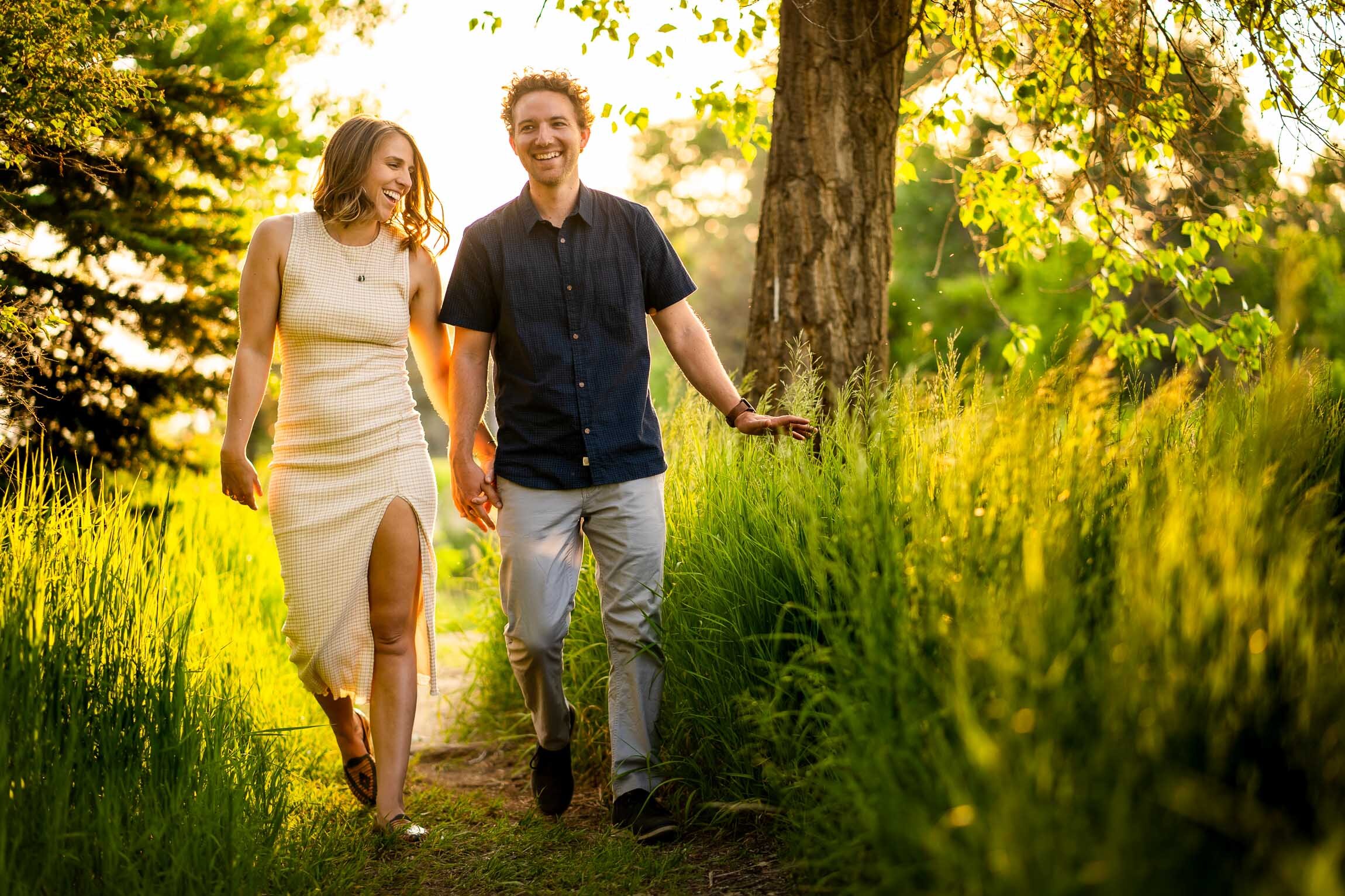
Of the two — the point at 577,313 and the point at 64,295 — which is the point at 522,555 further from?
the point at 64,295

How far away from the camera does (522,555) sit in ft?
11.4

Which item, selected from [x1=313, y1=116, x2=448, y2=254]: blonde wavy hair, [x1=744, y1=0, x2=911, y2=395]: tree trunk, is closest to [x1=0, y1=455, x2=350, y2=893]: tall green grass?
[x1=313, y1=116, x2=448, y2=254]: blonde wavy hair

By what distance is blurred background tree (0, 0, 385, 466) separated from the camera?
18.0 feet

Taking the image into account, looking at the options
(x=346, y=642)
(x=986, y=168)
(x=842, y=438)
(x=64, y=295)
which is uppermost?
(x=986, y=168)

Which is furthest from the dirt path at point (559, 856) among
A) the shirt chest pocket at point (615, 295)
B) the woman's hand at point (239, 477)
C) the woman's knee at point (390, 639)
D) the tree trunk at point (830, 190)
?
the tree trunk at point (830, 190)

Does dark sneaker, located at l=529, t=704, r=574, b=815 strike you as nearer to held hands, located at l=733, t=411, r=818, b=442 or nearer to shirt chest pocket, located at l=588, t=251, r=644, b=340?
held hands, located at l=733, t=411, r=818, b=442

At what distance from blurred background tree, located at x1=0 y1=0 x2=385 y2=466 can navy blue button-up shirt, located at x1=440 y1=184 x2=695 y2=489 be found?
2.42 metres

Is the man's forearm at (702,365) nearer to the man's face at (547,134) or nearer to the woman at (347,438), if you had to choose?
the man's face at (547,134)

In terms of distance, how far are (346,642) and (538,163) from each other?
1712mm

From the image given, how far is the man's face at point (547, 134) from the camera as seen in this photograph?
3.52 meters

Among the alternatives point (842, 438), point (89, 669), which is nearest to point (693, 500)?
point (842, 438)

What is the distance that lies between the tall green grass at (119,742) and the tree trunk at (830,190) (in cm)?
291

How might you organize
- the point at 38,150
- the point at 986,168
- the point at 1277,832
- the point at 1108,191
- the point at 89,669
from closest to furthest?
1. the point at 1277,832
2. the point at 89,669
3. the point at 38,150
4. the point at 1108,191
5. the point at 986,168

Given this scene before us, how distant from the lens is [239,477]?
337 centimetres
